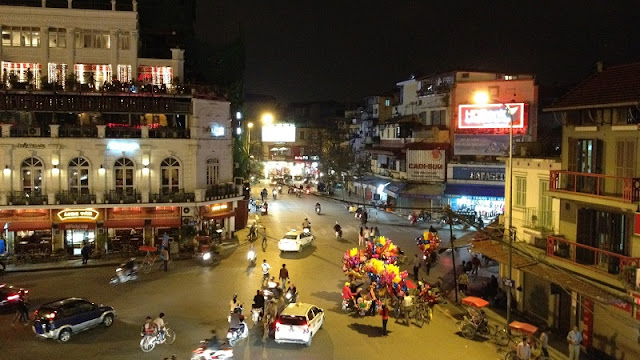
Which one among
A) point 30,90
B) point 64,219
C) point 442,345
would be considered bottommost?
point 442,345

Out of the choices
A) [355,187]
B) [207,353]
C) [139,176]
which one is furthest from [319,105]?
[207,353]

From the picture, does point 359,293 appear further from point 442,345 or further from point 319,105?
point 319,105

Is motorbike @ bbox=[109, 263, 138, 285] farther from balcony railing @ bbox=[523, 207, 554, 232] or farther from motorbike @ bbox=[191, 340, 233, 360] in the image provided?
balcony railing @ bbox=[523, 207, 554, 232]

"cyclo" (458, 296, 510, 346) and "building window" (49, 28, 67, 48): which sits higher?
"building window" (49, 28, 67, 48)

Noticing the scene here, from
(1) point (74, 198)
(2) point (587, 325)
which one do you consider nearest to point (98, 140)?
(1) point (74, 198)

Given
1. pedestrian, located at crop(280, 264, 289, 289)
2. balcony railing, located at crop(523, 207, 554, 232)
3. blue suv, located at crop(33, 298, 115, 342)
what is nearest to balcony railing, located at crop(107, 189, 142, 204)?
pedestrian, located at crop(280, 264, 289, 289)

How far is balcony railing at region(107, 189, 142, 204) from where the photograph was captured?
122 ft

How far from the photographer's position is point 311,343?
66.6ft

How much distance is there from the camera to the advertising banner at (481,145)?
45.4 m

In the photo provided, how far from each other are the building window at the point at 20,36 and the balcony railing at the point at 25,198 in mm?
12151

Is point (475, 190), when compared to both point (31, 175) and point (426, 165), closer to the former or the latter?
point (426, 165)

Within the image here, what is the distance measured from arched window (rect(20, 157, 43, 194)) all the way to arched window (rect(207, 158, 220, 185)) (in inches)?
440

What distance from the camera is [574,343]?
60.6ft

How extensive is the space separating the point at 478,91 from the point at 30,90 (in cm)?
3403
